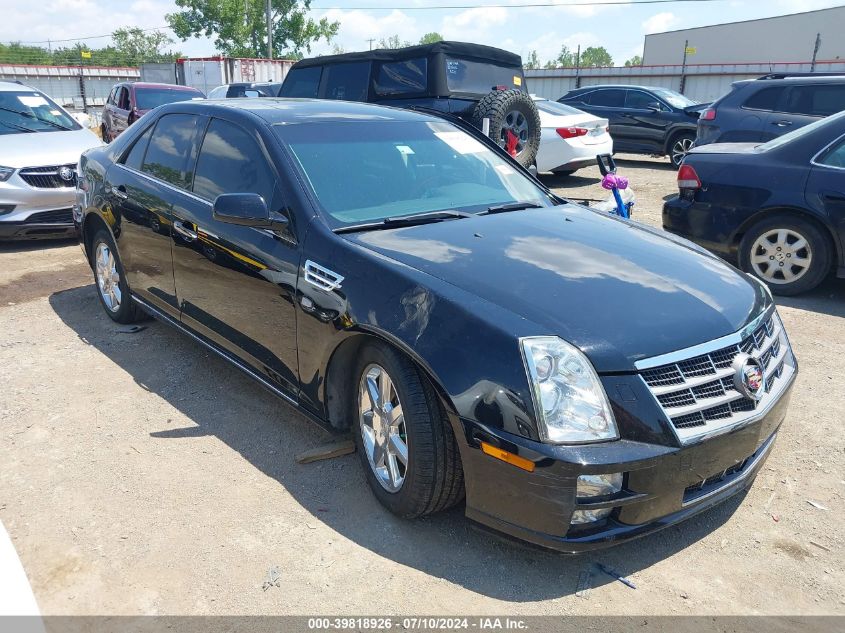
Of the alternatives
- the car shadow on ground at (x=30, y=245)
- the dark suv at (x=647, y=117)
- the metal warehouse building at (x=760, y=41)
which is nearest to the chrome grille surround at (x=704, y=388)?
the car shadow on ground at (x=30, y=245)

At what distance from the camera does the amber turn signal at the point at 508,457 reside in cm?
245

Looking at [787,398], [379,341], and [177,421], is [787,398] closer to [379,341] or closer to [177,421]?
[379,341]

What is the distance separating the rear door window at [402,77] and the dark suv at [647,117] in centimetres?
696

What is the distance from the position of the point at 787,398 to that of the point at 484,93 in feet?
23.1

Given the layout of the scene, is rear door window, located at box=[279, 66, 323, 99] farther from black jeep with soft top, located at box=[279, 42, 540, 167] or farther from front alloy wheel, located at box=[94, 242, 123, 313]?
front alloy wheel, located at box=[94, 242, 123, 313]

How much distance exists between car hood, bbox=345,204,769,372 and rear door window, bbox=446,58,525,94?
565cm

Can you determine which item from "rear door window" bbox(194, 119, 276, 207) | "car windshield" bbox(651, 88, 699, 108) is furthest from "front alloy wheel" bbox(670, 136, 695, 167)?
A: "rear door window" bbox(194, 119, 276, 207)

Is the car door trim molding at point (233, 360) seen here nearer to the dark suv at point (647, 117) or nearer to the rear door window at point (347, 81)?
the rear door window at point (347, 81)

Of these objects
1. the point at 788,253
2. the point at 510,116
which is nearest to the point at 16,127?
the point at 510,116

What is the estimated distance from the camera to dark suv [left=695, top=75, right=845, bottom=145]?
9.74 metres

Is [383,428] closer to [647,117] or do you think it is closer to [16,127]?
[16,127]

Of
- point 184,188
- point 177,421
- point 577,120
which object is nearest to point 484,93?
point 577,120

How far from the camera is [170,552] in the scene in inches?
113

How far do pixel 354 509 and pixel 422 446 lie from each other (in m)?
0.62
